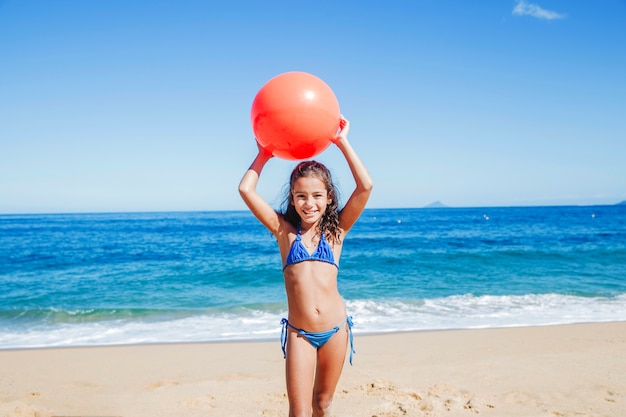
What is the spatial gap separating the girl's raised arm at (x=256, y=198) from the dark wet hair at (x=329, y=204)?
13 cm

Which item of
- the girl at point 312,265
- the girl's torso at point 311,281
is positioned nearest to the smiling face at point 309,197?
the girl at point 312,265

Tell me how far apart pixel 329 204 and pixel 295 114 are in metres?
0.75

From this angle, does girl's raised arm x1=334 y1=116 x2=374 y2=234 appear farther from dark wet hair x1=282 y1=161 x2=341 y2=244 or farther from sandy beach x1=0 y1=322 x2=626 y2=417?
sandy beach x1=0 y1=322 x2=626 y2=417

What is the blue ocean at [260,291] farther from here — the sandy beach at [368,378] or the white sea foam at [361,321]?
the sandy beach at [368,378]

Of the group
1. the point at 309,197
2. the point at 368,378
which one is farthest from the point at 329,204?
the point at 368,378

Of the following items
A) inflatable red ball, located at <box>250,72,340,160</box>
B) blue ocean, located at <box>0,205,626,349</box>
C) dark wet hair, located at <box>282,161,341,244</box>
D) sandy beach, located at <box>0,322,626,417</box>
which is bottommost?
blue ocean, located at <box>0,205,626,349</box>

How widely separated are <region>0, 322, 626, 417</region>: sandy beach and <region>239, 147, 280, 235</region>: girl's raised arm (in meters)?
2.46

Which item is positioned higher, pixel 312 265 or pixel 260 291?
pixel 312 265

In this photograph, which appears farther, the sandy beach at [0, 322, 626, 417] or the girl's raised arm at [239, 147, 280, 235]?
the sandy beach at [0, 322, 626, 417]

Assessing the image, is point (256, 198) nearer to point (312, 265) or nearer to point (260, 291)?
point (312, 265)

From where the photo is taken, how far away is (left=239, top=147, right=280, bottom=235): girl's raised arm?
10.3ft

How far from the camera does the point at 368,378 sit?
18.2 feet

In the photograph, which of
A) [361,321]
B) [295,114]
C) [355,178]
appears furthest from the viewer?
[361,321]

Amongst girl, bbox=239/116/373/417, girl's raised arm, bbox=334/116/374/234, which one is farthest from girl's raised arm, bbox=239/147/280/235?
girl's raised arm, bbox=334/116/374/234
